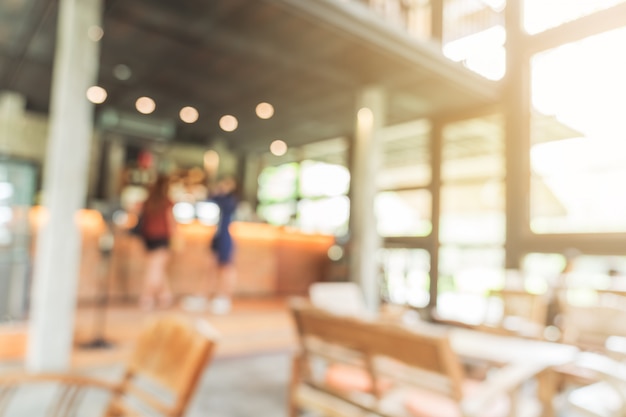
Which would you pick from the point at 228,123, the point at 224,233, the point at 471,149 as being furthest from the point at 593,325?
the point at 228,123

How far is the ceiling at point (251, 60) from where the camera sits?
15.0ft

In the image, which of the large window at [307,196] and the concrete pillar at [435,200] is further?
the large window at [307,196]

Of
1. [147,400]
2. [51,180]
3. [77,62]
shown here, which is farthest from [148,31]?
[147,400]

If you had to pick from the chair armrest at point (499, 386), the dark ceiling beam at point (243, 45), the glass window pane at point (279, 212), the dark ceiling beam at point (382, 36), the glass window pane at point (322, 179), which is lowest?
the chair armrest at point (499, 386)

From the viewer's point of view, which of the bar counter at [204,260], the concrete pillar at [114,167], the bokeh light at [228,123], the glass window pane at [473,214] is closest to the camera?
the bar counter at [204,260]

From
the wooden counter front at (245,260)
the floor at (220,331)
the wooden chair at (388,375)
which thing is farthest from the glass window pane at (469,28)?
the wooden counter front at (245,260)

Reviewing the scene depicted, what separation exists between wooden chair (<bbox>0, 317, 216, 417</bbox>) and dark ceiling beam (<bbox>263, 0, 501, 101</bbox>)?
3.45 meters

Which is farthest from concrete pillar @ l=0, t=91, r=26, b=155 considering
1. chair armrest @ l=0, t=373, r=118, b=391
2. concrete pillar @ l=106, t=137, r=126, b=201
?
chair armrest @ l=0, t=373, r=118, b=391

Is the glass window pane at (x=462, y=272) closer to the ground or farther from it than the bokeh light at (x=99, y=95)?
closer to the ground

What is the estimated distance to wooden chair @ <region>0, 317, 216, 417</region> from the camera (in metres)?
1.16

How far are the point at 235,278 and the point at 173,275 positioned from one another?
1.05 m

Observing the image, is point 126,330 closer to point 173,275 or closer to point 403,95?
point 173,275

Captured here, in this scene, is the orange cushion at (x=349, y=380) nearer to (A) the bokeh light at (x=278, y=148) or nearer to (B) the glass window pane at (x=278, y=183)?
(B) the glass window pane at (x=278, y=183)

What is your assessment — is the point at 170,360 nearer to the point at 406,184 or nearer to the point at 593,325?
the point at 593,325
